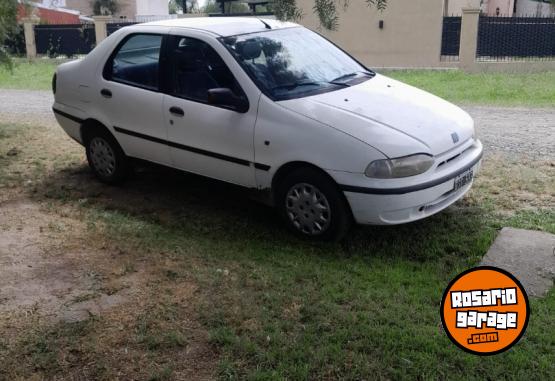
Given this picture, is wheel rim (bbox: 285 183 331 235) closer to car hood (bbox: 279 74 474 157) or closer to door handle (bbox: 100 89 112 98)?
car hood (bbox: 279 74 474 157)

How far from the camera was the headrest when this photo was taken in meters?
5.63

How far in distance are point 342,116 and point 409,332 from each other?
6.53 feet

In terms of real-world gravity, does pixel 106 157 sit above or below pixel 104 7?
below

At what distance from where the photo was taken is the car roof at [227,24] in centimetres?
595

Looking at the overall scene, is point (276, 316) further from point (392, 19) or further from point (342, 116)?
point (392, 19)

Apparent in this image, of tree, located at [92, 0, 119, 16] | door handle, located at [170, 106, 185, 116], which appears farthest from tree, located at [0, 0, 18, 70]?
tree, located at [92, 0, 119, 16]

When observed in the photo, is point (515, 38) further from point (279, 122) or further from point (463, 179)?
point (279, 122)

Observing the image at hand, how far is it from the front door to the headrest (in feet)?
0.65

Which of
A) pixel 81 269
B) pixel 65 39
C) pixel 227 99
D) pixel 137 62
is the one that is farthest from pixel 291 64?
pixel 65 39

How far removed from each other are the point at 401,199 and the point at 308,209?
795 millimetres

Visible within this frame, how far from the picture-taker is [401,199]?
4.79 meters

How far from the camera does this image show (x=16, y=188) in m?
7.10

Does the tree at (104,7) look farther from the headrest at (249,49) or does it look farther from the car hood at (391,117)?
the car hood at (391,117)

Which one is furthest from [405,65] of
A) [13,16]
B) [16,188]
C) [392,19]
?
[16,188]
